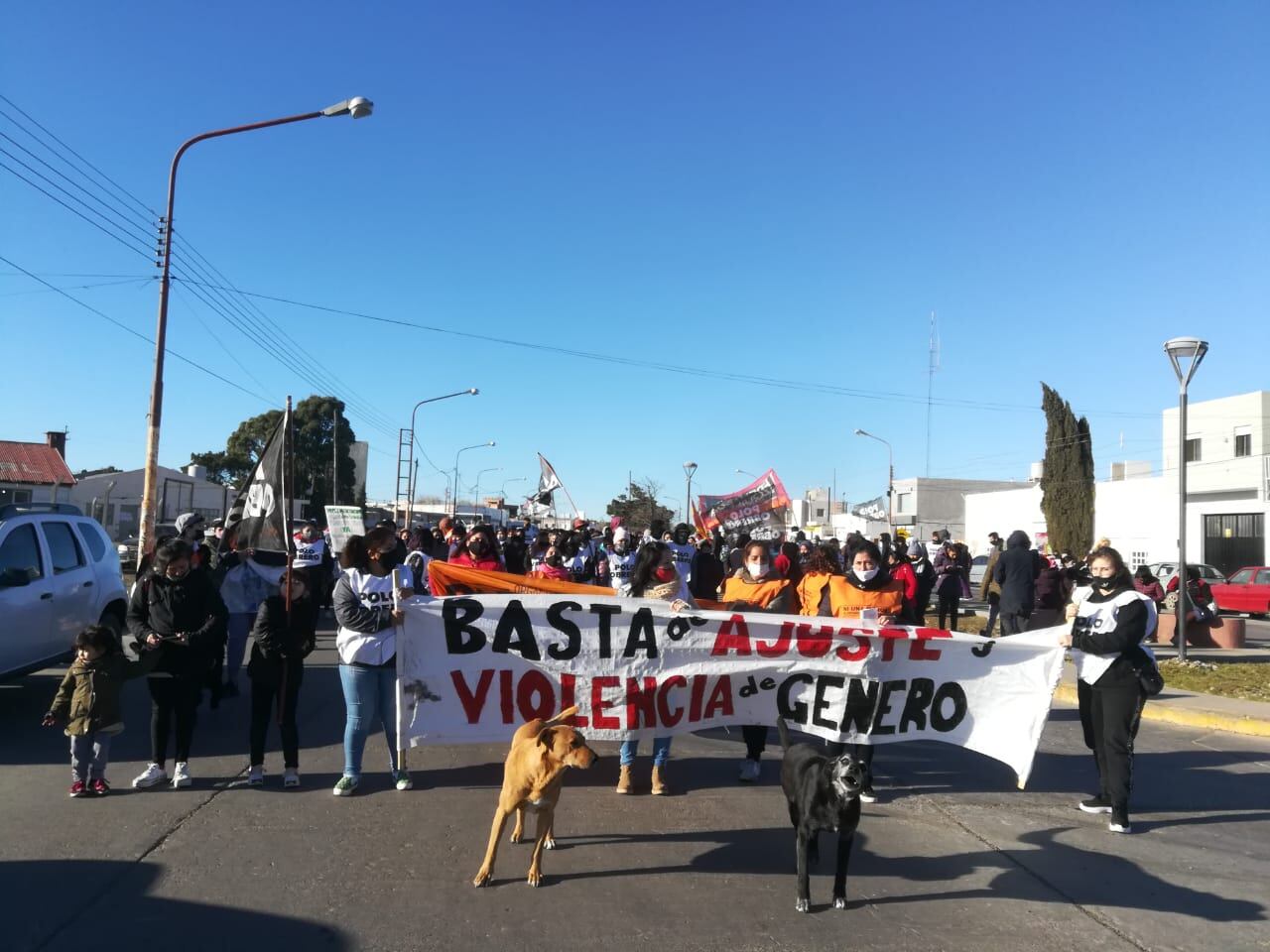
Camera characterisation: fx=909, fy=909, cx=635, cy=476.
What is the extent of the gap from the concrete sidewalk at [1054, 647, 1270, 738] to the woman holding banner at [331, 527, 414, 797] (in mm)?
8157

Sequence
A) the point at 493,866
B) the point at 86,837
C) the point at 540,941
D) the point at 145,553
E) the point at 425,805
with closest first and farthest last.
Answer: the point at 540,941 → the point at 493,866 → the point at 86,837 → the point at 425,805 → the point at 145,553

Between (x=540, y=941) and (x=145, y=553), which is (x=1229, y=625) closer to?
(x=540, y=941)

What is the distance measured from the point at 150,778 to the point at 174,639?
0.98 metres

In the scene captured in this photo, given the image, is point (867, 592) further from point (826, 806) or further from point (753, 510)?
point (753, 510)

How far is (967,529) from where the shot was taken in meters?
57.1

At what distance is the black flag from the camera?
7.41 m

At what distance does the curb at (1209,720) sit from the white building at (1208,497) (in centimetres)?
3115

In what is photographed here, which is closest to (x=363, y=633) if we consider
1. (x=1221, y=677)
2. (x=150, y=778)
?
(x=150, y=778)

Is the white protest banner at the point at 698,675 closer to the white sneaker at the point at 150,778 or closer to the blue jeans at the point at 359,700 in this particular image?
the blue jeans at the point at 359,700

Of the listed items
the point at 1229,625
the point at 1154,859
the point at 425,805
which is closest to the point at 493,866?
the point at 425,805

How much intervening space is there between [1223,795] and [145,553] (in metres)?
14.9

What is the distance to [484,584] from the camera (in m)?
7.73

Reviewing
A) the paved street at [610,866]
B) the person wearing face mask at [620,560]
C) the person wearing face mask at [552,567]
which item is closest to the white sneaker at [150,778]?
the paved street at [610,866]

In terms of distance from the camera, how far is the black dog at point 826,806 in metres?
4.46
